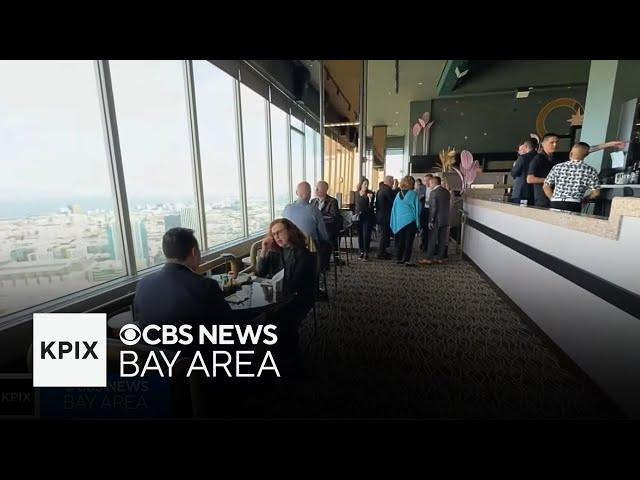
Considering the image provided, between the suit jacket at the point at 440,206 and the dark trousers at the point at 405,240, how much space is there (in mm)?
Result: 404

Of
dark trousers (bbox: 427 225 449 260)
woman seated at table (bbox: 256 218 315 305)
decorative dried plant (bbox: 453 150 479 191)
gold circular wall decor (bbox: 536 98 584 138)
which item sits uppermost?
gold circular wall decor (bbox: 536 98 584 138)

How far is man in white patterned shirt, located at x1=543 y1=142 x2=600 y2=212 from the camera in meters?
2.39

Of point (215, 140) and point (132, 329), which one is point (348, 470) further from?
point (215, 140)

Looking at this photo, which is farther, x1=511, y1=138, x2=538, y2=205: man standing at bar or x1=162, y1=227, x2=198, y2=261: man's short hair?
x1=511, y1=138, x2=538, y2=205: man standing at bar

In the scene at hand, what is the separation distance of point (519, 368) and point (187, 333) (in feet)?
7.20

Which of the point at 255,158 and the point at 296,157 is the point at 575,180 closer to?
the point at 255,158

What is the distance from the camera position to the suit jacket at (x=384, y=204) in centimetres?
459

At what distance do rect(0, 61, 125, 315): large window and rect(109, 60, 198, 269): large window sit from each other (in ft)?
0.46

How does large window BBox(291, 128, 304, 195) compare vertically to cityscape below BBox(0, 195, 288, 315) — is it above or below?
above

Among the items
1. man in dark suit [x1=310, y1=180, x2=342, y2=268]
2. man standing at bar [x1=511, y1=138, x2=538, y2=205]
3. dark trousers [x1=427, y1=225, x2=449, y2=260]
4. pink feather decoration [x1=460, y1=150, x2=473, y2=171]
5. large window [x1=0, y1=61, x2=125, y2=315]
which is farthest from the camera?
pink feather decoration [x1=460, y1=150, x2=473, y2=171]

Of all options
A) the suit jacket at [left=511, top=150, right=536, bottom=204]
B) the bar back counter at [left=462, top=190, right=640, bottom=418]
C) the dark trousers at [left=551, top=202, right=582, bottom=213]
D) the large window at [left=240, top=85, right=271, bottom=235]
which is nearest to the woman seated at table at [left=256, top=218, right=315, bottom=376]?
the large window at [left=240, top=85, right=271, bottom=235]

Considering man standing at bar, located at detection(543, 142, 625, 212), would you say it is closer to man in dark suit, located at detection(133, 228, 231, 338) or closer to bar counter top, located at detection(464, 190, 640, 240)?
bar counter top, located at detection(464, 190, 640, 240)

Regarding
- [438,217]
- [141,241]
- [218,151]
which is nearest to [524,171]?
[438,217]
